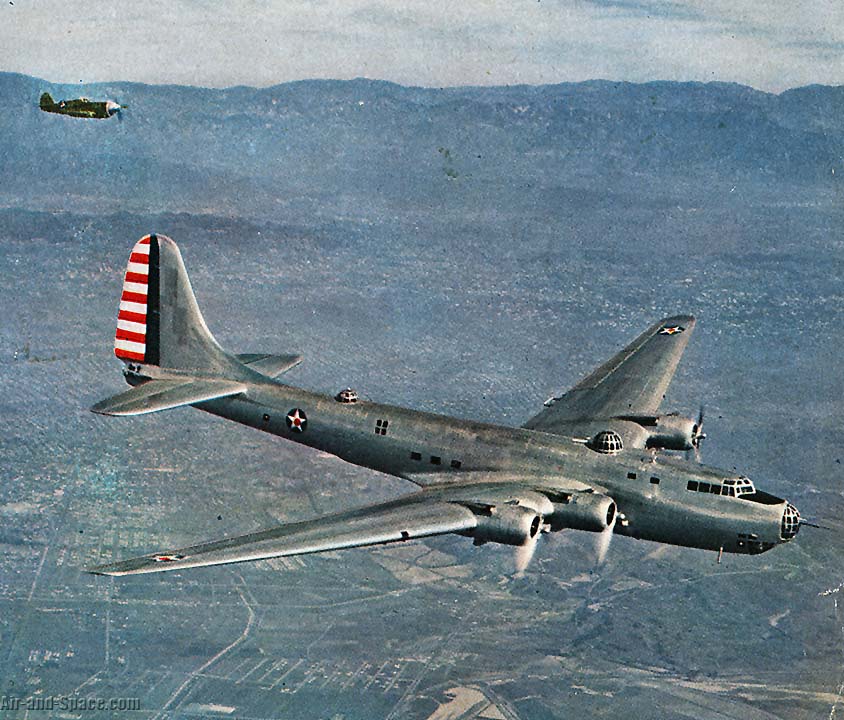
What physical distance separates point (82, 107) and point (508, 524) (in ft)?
221

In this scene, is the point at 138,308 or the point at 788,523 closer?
the point at 788,523

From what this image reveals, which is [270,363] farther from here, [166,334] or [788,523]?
[788,523]

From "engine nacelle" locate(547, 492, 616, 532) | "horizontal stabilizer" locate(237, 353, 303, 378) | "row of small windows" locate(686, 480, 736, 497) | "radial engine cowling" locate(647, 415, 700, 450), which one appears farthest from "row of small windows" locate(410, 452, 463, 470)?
"horizontal stabilizer" locate(237, 353, 303, 378)

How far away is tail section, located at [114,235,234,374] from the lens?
186ft

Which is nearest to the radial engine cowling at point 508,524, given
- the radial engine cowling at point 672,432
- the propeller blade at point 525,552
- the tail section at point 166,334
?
the propeller blade at point 525,552

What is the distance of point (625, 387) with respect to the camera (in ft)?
193

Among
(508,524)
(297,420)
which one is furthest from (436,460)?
(508,524)

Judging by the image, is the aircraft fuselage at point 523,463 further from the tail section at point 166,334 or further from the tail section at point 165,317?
the tail section at point 165,317

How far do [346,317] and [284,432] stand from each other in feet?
338

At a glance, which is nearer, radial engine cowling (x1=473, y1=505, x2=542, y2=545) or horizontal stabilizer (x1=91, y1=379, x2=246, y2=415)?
radial engine cowling (x1=473, y1=505, x2=542, y2=545)

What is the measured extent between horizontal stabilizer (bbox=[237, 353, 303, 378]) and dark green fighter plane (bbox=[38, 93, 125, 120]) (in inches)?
1666

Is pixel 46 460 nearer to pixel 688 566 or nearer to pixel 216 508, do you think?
pixel 216 508

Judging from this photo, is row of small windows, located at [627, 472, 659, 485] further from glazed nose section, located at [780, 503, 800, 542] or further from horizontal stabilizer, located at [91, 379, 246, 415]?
horizontal stabilizer, located at [91, 379, 246, 415]

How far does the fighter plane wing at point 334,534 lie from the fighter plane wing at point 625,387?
13.2 m
